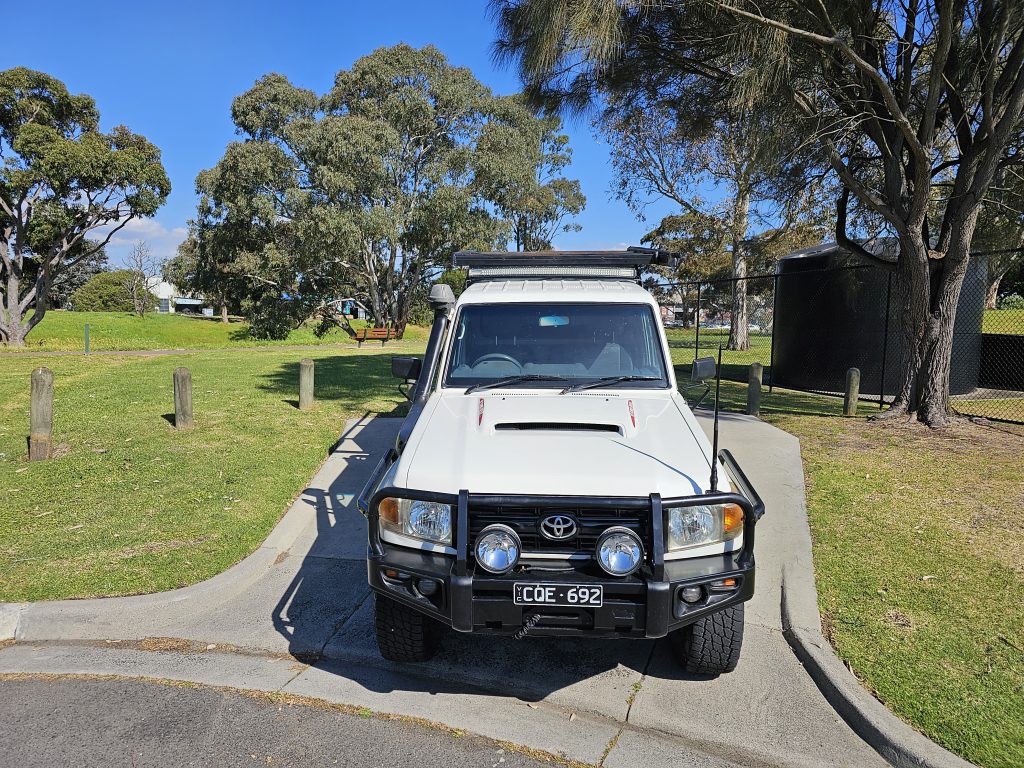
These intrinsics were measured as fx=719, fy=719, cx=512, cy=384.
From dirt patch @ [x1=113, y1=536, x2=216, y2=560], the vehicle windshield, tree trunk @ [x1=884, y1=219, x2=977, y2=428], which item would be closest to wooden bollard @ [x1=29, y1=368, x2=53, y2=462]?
dirt patch @ [x1=113, y1=536, x2=216, y2=560]

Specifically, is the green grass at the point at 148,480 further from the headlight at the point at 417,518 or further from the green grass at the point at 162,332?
the green grass at the point at 162,332

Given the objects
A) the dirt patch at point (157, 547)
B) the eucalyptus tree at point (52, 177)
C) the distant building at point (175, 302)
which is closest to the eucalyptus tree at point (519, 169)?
the eucalyptus tree at point (52, 177)

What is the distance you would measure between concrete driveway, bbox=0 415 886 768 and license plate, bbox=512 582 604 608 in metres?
0.67

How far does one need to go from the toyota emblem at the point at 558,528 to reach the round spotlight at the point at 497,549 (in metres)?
0.14

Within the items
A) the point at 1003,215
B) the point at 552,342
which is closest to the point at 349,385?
the point at 552,342

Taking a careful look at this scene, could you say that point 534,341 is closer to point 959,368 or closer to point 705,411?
point 705,411

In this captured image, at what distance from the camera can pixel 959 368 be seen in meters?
14.0

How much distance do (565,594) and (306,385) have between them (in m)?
8.27

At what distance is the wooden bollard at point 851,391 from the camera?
10703mm

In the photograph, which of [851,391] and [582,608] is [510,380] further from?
[851,391]

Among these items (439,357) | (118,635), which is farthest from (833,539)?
(118,635)

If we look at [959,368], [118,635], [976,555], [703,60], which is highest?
[703,60]

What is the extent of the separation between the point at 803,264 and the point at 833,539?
12.6 m

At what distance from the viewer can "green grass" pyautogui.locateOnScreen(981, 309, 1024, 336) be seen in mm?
18250
